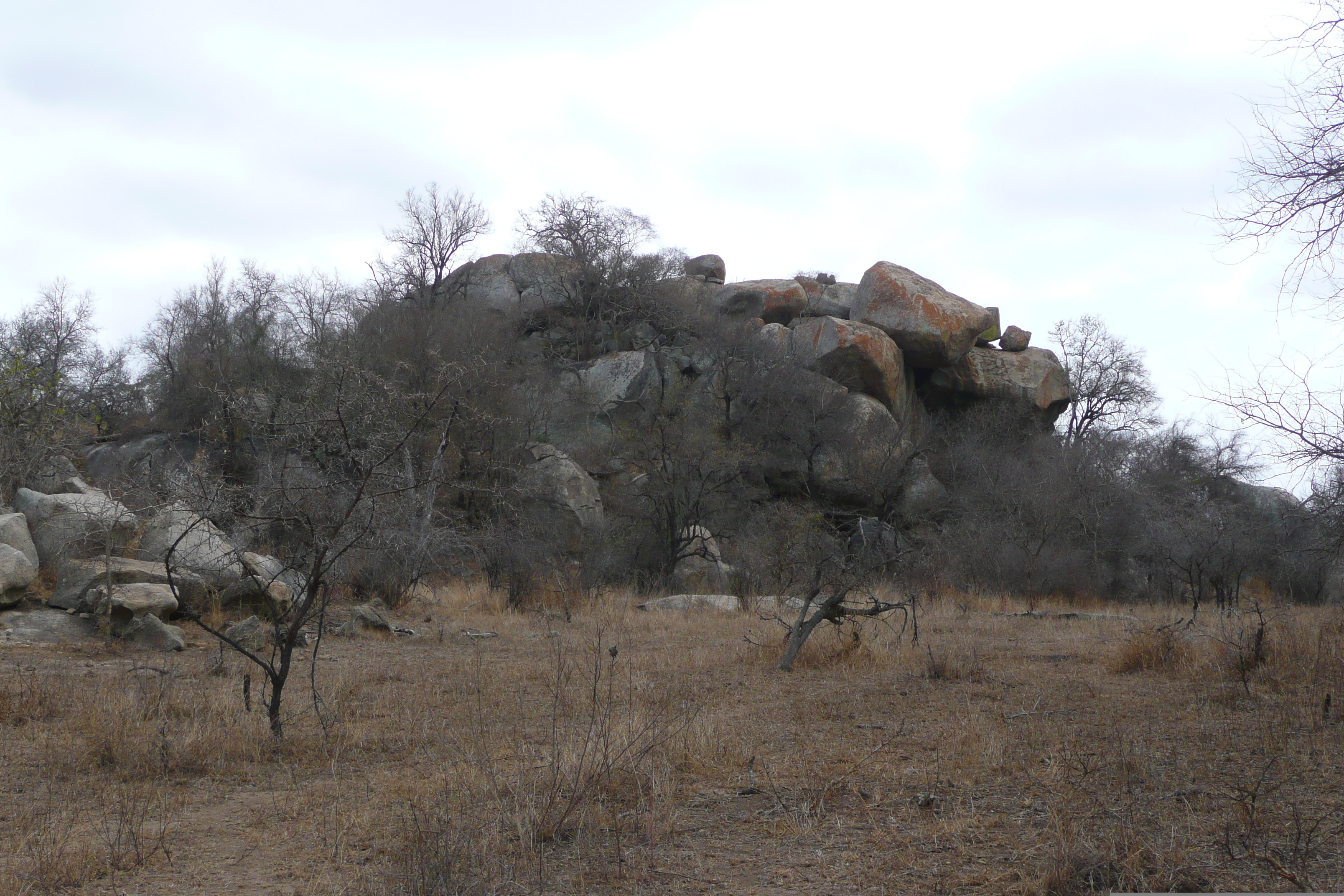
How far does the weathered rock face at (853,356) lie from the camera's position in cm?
3241

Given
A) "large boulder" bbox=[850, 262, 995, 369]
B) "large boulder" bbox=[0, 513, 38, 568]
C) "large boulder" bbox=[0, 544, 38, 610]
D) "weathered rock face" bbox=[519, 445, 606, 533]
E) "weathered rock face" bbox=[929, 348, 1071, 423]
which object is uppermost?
"large boulder" bbox=[850, 262, 995, 369]

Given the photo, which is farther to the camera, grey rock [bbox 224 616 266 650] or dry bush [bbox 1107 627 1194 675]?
grey rock [bbox 224 616 266 650]

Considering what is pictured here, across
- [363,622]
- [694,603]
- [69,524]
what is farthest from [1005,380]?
[69,524]

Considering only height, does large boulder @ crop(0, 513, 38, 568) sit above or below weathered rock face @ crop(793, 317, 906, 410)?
below

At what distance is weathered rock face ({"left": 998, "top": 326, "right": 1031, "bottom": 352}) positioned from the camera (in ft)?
123

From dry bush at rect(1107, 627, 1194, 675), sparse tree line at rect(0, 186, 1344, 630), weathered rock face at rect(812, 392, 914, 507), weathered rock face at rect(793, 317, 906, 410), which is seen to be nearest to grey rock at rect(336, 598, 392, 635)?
sparse tree line at rect(0, 186, 1344, 630)

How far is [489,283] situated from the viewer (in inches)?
1442

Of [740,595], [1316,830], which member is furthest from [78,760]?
[740,595]

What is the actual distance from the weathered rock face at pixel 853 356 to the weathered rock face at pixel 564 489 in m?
10.2

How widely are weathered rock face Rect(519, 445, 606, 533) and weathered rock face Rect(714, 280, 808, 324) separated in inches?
505

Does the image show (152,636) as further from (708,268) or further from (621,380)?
(708,268)

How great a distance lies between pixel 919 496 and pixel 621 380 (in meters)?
11.0

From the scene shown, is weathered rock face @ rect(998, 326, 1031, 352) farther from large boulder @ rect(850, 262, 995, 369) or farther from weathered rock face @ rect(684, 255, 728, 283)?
weathered rock face @ rect(684, 255, 728, 283)

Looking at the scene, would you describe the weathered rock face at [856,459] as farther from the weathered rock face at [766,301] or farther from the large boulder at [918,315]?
the weathered rock face at [766,301]
